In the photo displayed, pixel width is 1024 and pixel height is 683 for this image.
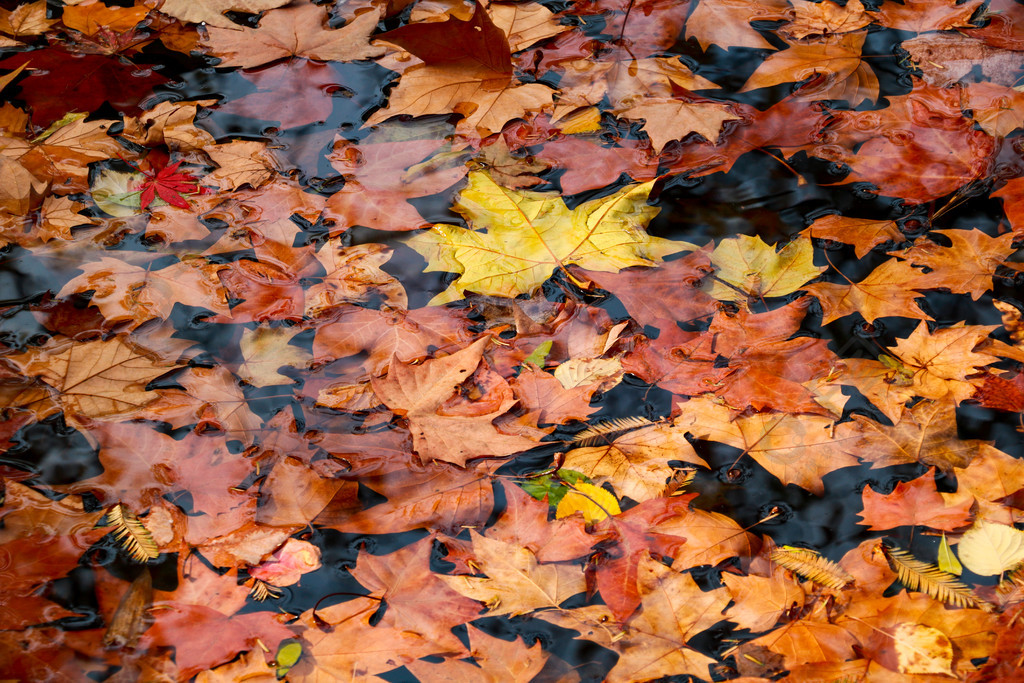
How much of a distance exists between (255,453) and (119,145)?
1.04 meters

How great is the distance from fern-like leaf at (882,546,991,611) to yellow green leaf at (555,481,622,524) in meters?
0.52

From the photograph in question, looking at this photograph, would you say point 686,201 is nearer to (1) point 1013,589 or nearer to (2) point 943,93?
(2) point 943,93

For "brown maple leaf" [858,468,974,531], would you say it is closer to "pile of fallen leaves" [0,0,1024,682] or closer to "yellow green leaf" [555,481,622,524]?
"pile of fallen leaves" [0,0,1024,682]

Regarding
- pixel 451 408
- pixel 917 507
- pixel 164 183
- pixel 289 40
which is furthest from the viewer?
pixel 289 40

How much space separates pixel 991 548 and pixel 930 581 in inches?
5.4

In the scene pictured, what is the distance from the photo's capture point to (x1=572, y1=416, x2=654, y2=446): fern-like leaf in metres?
1.34

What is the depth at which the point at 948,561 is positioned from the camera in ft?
3.96

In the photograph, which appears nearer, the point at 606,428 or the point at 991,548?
the point at 991,548

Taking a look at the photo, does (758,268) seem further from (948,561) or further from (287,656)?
(287,656)

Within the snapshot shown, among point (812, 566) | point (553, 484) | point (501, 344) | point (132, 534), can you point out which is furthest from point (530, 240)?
point (132, 534)

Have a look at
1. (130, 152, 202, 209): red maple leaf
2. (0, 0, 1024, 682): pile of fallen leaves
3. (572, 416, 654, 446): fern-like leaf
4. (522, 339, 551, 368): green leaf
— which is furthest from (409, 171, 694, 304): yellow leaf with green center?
(130, 152, 202, 209): red maple leaf

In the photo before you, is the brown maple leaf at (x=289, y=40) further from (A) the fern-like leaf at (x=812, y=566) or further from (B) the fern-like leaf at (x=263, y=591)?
(A) the fern-like leaf at (x=812, y=566)

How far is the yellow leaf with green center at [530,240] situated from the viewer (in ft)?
4.98

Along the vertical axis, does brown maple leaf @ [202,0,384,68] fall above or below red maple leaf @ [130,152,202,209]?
above
